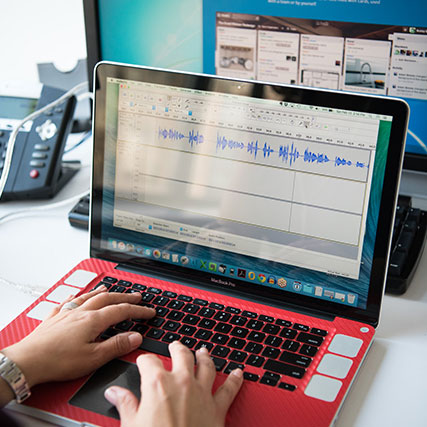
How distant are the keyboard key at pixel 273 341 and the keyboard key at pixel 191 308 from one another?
110 millimetres

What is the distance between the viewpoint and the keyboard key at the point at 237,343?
29.5 inches

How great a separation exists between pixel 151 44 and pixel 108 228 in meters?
0.39

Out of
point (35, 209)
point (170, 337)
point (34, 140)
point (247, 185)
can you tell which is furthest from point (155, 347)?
point (34, 140)

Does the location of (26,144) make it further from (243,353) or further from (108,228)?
(243,353)

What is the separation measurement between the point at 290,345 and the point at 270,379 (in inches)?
2.6

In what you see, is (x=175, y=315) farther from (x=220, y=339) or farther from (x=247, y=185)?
(x=247, y=185)

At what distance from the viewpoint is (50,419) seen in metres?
0.67

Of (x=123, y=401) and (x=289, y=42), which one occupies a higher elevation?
(x=289, y=42)

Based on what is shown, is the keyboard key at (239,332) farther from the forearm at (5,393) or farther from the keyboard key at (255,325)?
the forearm at (5,393)

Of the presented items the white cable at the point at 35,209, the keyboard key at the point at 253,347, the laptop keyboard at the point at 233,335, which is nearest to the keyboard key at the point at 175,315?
the laptop keyboard at the point at 233,335

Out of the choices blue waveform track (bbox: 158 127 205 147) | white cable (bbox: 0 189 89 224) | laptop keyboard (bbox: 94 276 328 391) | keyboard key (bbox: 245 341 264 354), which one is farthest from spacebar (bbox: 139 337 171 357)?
white cable (bbox: 0 189 89 224)

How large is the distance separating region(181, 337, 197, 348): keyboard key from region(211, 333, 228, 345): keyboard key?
25 millimetres

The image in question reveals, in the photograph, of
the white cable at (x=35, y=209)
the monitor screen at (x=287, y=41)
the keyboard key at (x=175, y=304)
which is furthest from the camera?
the white cable at (x=35, y=209)

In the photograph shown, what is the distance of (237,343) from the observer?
0.75 meters
